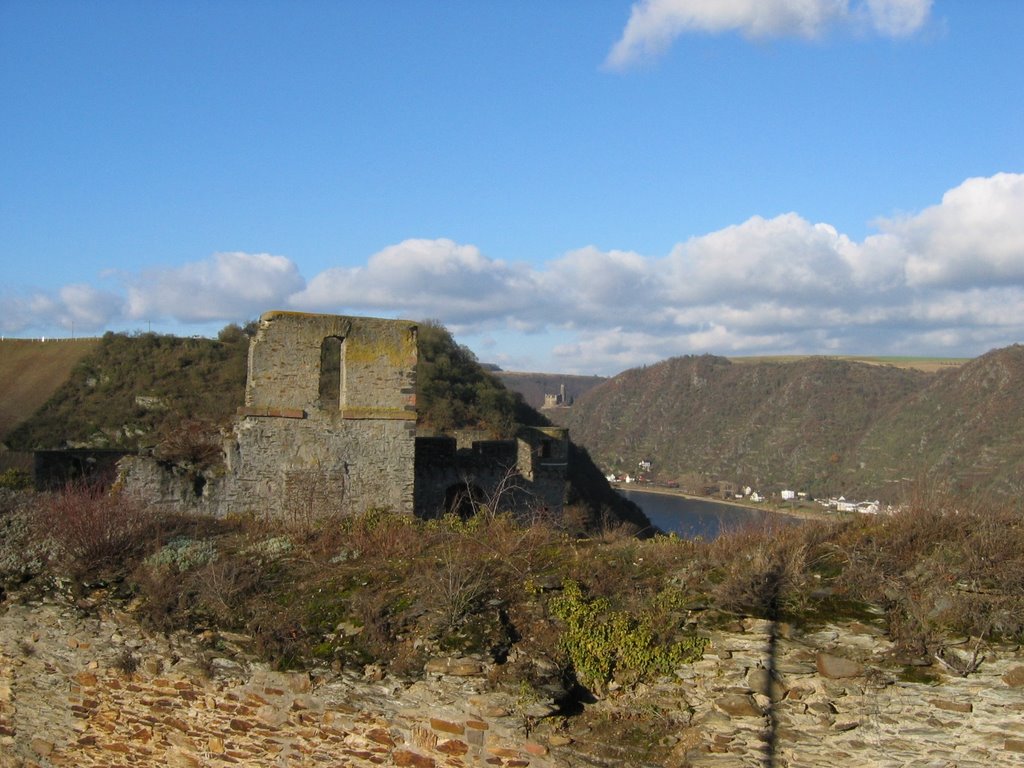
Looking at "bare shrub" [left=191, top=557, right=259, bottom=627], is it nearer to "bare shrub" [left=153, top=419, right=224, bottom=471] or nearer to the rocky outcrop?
the rocky outcrop

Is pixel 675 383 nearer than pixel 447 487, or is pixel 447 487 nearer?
pixel 447 487

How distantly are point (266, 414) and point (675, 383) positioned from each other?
53.6 metres

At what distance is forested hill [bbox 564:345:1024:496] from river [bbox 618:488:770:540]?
5.13ft

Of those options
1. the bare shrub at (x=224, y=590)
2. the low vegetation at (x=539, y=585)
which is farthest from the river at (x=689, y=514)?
the bare shrub at (x=224, y=590)

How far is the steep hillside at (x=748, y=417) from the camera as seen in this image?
1315 inches

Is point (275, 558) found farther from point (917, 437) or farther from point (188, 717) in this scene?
point (917, 437)

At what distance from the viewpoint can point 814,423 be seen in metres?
41.8

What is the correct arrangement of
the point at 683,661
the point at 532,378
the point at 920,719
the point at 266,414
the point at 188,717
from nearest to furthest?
the point at 920,719, the point at 683,661, the point at 188,717, the point at 266,414, the point at 532,378

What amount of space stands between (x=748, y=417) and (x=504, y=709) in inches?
1833

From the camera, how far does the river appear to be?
28.5ft

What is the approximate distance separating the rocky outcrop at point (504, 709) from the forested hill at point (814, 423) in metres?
3.01

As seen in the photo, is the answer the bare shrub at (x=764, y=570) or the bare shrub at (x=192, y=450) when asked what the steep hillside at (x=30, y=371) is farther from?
the bare shrub at (x=764, y=570)

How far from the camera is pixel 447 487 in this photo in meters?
17.0

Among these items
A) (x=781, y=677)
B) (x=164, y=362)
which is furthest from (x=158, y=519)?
(x=164, y=362)
